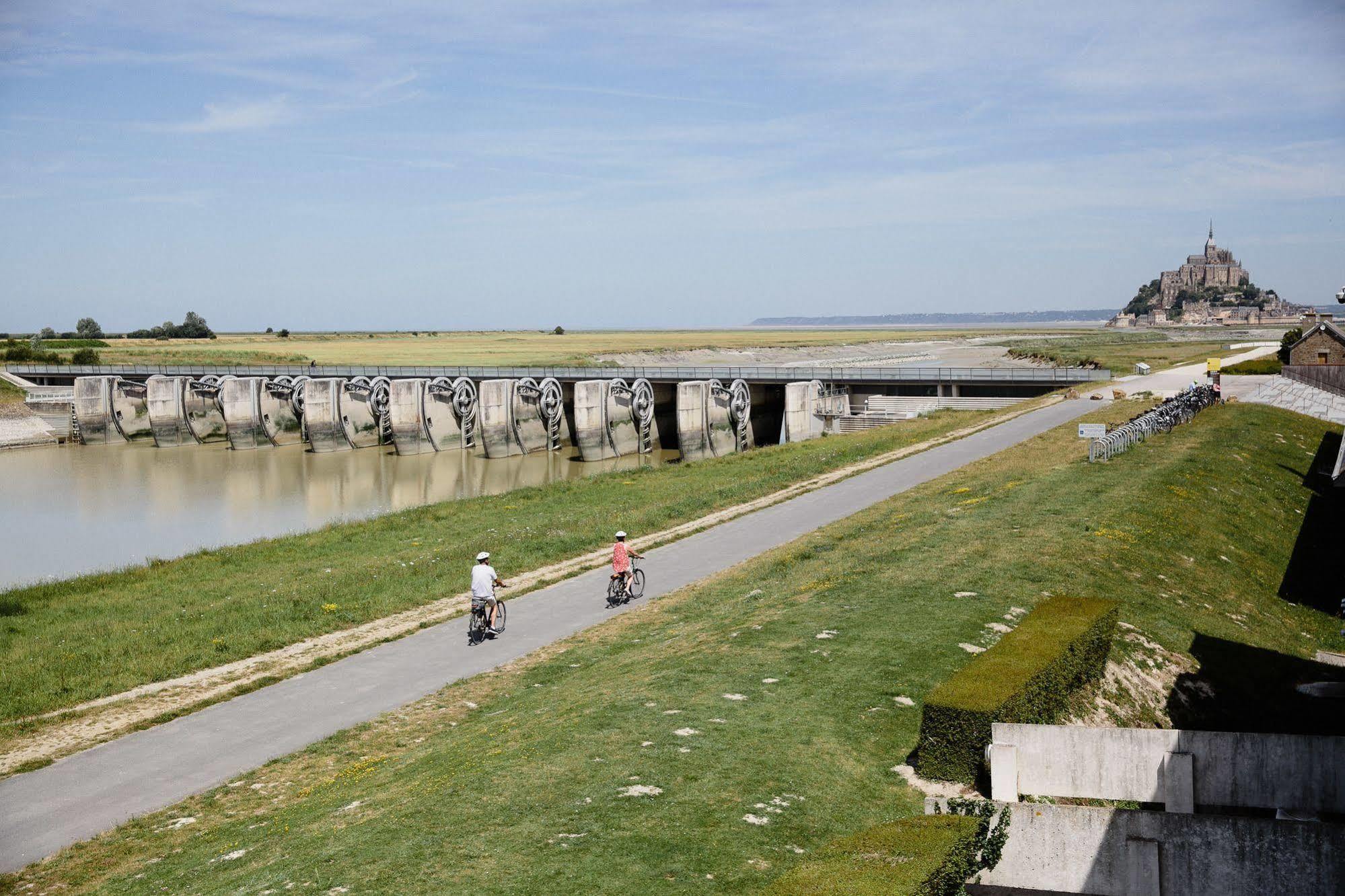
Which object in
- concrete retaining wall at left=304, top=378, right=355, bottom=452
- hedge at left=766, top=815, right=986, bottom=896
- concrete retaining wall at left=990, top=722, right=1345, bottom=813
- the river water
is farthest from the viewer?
concrete retaining wall at left=304, top=378, right=355, bottom=452

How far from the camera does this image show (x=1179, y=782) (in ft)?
34.3

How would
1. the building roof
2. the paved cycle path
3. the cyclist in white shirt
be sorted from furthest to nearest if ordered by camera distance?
the building roof → the cyclist in white shirt → the paved cycle path

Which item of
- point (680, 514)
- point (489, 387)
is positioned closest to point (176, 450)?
point (489, 387)

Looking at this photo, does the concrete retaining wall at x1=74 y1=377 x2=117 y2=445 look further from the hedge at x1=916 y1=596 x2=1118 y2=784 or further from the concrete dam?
the hedge at x1=916 y1=596 x2=1118 y2=784

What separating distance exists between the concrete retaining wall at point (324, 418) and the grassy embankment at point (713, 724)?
204 ft

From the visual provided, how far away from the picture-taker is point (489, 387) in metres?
79.2

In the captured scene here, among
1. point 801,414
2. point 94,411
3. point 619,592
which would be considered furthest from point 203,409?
point 619,592

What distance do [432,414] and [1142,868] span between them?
7548 cm

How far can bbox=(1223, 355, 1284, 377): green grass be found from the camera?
69.9 metres

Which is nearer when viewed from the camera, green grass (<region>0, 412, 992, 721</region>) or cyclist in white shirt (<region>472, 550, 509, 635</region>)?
cyclist in white shirt (<region>472, 550, 509, 635</region>)

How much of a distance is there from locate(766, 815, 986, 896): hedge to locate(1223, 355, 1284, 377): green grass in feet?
225

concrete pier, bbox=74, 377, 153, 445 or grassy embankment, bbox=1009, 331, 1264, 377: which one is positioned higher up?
grassy embankment, bbox=1009, 331, 1264, 377

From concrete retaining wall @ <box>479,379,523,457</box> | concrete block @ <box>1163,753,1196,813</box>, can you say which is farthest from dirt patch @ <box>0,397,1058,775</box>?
concrete retaining wall @ <box>479,379,523,457</box>

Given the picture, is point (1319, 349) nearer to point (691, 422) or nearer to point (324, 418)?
point (691, 422)
